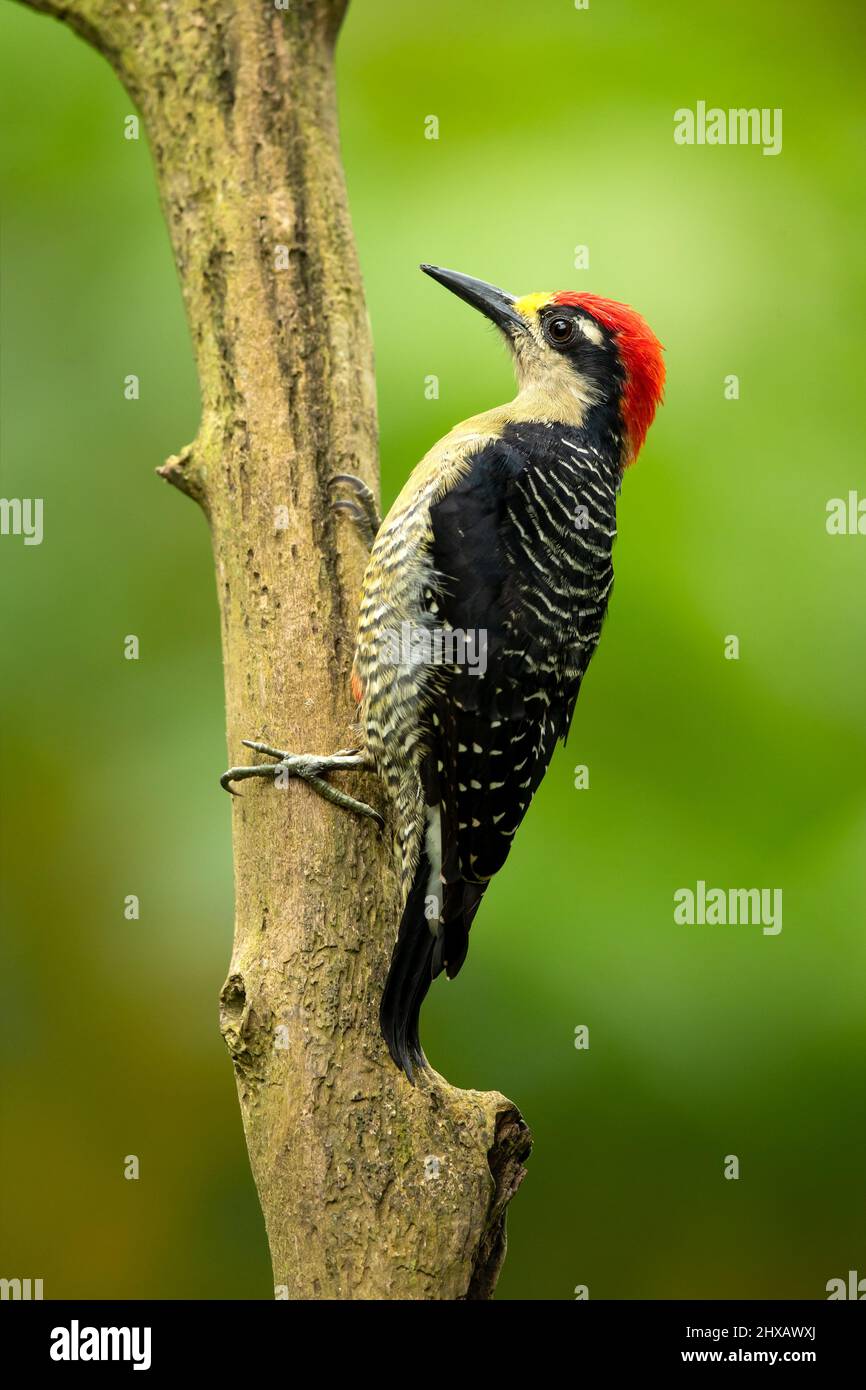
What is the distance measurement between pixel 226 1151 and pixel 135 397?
8.74ft

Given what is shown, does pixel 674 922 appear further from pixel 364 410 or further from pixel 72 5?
pixel 72 5

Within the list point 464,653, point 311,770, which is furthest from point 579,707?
point 311,770

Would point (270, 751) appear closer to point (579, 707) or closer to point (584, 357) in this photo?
point (584, 357)

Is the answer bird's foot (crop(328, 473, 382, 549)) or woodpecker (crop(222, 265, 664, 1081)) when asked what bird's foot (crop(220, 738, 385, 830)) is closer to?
woodpecker (crop(222, 265, 664, 1081))

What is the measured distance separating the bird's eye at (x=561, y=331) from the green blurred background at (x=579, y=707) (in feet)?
4.74

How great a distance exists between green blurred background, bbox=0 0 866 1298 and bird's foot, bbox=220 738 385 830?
1734mm

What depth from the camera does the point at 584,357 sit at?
296 centimetres

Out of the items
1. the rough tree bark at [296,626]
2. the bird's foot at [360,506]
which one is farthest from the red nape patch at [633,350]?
the bird's foot at [360,506]

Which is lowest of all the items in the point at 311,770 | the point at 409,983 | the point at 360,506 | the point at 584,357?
the point at 409,983

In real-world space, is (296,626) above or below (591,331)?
below

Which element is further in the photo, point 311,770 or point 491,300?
point 491,300

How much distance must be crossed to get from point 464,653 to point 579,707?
187cm

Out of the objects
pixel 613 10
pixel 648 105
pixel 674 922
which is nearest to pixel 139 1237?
pixel 674 922

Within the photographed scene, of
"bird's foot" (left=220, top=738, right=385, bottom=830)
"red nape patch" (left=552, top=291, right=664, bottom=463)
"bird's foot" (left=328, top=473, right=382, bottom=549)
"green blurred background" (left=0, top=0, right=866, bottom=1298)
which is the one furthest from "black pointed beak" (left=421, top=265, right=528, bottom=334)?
"green blurred background" (left=0, top=0, right=866, bottom=1298)
